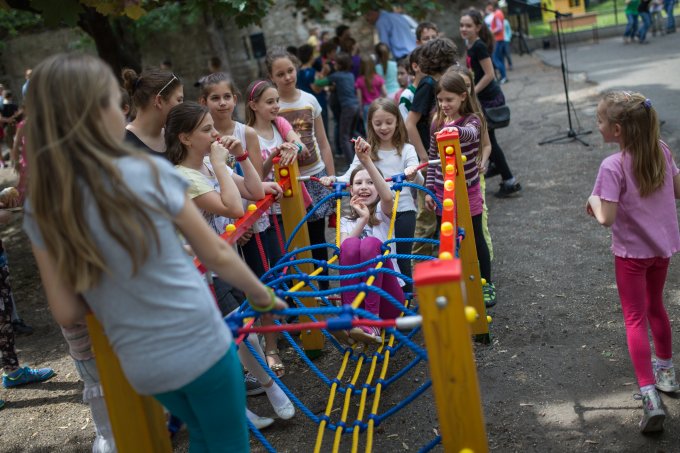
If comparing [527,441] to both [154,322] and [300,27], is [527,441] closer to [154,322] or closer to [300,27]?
[154,322]

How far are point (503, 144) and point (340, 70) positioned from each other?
220 centimetres

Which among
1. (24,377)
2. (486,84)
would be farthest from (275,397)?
(486,84)

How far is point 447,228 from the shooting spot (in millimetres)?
2715

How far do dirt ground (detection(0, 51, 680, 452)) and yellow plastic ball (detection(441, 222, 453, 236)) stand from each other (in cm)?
101

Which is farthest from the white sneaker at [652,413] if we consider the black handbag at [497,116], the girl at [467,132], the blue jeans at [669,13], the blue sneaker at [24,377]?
the blue jeans at [669,13]

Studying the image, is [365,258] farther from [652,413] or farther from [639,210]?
[652,413]

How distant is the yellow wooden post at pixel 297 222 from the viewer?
4.03 metres

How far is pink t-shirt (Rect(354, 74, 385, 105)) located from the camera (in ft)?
31.2

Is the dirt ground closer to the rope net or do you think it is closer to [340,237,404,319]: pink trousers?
the rope net

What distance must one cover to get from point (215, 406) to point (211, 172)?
1.76 m

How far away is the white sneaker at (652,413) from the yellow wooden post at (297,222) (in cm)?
175

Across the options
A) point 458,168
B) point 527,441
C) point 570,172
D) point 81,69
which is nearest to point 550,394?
point 527,441

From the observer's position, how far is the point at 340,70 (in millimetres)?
8969

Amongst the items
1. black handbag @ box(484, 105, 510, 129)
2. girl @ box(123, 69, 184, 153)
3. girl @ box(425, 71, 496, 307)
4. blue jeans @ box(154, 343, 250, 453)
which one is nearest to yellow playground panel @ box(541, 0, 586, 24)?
black handbag @ box(484, 105, 510, 129)
